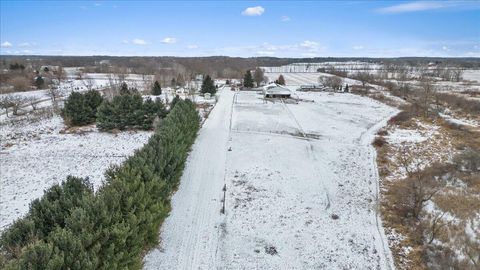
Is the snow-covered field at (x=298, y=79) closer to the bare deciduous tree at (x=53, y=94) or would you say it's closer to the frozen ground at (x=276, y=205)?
the bare deciduous tree at (x=53, y=94)

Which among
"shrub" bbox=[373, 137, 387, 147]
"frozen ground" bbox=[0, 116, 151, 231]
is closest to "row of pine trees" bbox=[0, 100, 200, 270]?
"frozen ground" bbox=[0, 116, 151, 231]

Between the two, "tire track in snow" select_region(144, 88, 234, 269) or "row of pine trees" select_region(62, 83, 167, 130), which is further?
"row of pine trees" select_region(62, 83, 167, 130)

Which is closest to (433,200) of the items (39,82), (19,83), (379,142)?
(379,142)

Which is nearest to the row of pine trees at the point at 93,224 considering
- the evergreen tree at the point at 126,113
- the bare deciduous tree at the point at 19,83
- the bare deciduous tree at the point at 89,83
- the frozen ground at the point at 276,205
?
the frozen ground at the point at 276,205

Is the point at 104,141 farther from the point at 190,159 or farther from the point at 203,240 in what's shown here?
the point at 203,240

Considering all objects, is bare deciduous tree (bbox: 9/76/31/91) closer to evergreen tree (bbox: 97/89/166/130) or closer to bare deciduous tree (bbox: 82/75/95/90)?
bare deciduous tree (bbox: 82/75/95/90)

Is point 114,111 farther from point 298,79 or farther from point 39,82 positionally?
point 298,79
